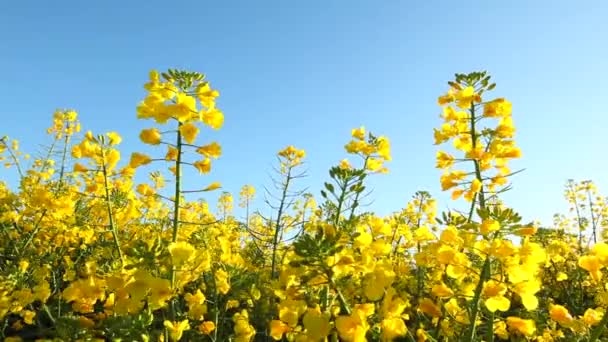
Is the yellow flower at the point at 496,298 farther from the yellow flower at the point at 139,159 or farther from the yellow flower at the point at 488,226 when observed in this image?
the yellow flower at the point at 139,159

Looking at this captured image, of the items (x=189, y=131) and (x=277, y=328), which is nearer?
(x=277, y=328)

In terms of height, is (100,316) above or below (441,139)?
below

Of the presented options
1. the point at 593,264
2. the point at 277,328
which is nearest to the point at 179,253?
the point at 277,328

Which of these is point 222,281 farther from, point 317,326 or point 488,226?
point 488,226

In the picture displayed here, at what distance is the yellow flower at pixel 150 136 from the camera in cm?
288

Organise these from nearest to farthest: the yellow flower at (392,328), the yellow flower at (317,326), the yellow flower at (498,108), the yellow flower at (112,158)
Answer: the yellow flower at (317,326), the yellow flower at (392,328), the yellow flower at (498,108), the yellow flower at (112,158)

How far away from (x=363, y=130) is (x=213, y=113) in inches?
75.5

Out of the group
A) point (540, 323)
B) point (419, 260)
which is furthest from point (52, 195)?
point (540, 323)

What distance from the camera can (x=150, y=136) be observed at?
9.46 ft

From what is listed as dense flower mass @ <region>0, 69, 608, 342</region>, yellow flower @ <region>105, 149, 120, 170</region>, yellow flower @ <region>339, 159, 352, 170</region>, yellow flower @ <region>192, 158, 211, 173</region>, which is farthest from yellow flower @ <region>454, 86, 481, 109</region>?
yellow flower @ <region>105, 149, 120, 170</region>

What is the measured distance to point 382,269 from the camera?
2.09 m

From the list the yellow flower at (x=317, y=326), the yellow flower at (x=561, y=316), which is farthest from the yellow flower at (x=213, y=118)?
the yellow flower at (x=561, y=316)

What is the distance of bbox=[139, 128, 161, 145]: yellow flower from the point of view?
288cm

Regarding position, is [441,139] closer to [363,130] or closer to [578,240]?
[363,130]
